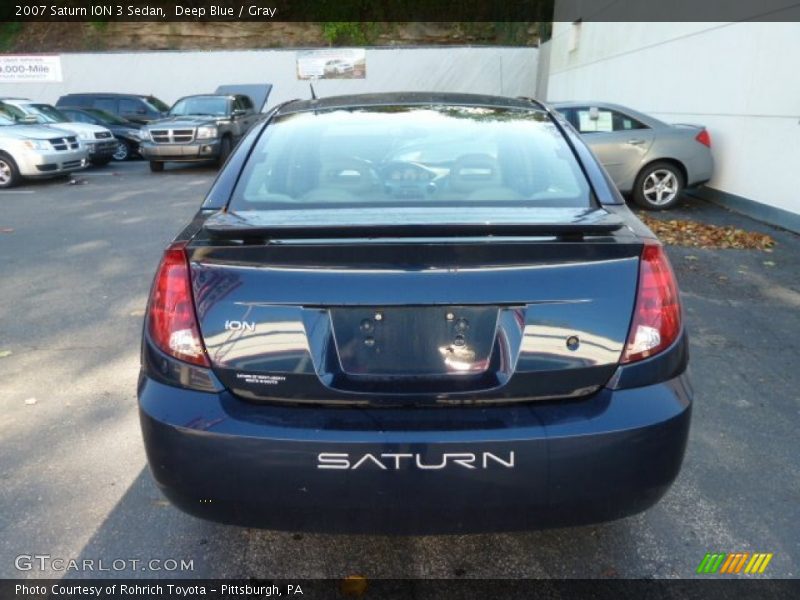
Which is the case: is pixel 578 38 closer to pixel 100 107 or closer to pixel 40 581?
pixel 100 107

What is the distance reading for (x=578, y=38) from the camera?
1856cm

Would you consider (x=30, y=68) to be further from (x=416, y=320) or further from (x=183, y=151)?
(x=416, y=320)

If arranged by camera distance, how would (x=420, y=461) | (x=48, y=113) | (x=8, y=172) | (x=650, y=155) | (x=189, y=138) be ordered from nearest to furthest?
(x=420, y=461)
(x=650, y=155)
(x=8, y=172)
(x=189, y=138)
(x=48, y=113)

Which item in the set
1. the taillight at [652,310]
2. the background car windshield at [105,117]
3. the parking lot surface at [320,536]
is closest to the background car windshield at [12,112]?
the background car windshield at [105,117]

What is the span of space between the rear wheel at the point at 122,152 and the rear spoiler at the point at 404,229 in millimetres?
17112

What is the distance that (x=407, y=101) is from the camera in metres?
3.28

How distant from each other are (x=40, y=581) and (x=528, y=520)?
177cm

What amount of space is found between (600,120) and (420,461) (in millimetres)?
8895

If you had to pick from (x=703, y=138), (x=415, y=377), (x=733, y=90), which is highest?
(x=733, y=90)

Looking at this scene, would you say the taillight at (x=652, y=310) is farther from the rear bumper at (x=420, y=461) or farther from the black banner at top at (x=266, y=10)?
the black banner at top at (x=266, y=10)

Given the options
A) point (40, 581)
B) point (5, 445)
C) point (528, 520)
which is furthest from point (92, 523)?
point (528, 520)

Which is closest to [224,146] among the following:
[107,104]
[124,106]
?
[124,106]

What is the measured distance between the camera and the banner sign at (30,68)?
2548cm

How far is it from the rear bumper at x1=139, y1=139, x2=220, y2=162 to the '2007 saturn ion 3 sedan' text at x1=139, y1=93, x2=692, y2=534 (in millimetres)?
13059
